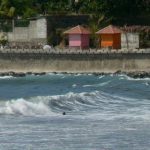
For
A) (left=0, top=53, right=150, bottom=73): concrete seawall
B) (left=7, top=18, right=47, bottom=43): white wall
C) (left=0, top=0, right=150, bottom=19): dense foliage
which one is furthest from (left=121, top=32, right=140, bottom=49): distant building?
(left=7, top=18, right=47, bottom=43): white wall

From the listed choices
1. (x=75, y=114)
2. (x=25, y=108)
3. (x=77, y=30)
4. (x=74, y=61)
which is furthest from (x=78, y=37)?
(x=75, y=114)

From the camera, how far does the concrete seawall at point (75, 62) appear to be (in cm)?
6312

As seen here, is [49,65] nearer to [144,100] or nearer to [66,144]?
[144,100]

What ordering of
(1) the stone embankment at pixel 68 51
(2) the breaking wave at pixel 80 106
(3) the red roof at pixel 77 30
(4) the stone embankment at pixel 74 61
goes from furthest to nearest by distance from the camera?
(3) the red roof at pixel 77 30 → (1) the stone embankment at pixel 68 51 → (4) the stone embankment at pixel 74 61 → (2) the breaking wave at pixel 80 106

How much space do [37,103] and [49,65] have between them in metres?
20.1

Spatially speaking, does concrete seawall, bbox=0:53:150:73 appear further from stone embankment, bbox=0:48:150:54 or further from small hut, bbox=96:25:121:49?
small hut, bbox=96:25:121:49

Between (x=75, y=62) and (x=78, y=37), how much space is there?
5.41 m

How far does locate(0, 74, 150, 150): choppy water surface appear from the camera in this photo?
1320 inches

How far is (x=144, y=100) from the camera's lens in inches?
1873

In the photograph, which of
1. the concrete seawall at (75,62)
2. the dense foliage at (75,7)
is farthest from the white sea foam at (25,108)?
the dense foliage at (75,7)

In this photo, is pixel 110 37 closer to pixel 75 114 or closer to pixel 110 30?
pixel 110 30

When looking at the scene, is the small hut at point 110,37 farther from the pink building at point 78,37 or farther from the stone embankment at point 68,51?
the stone embankment at point 68,51

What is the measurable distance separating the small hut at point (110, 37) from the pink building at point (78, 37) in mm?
1185

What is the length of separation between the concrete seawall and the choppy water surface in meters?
2.63
